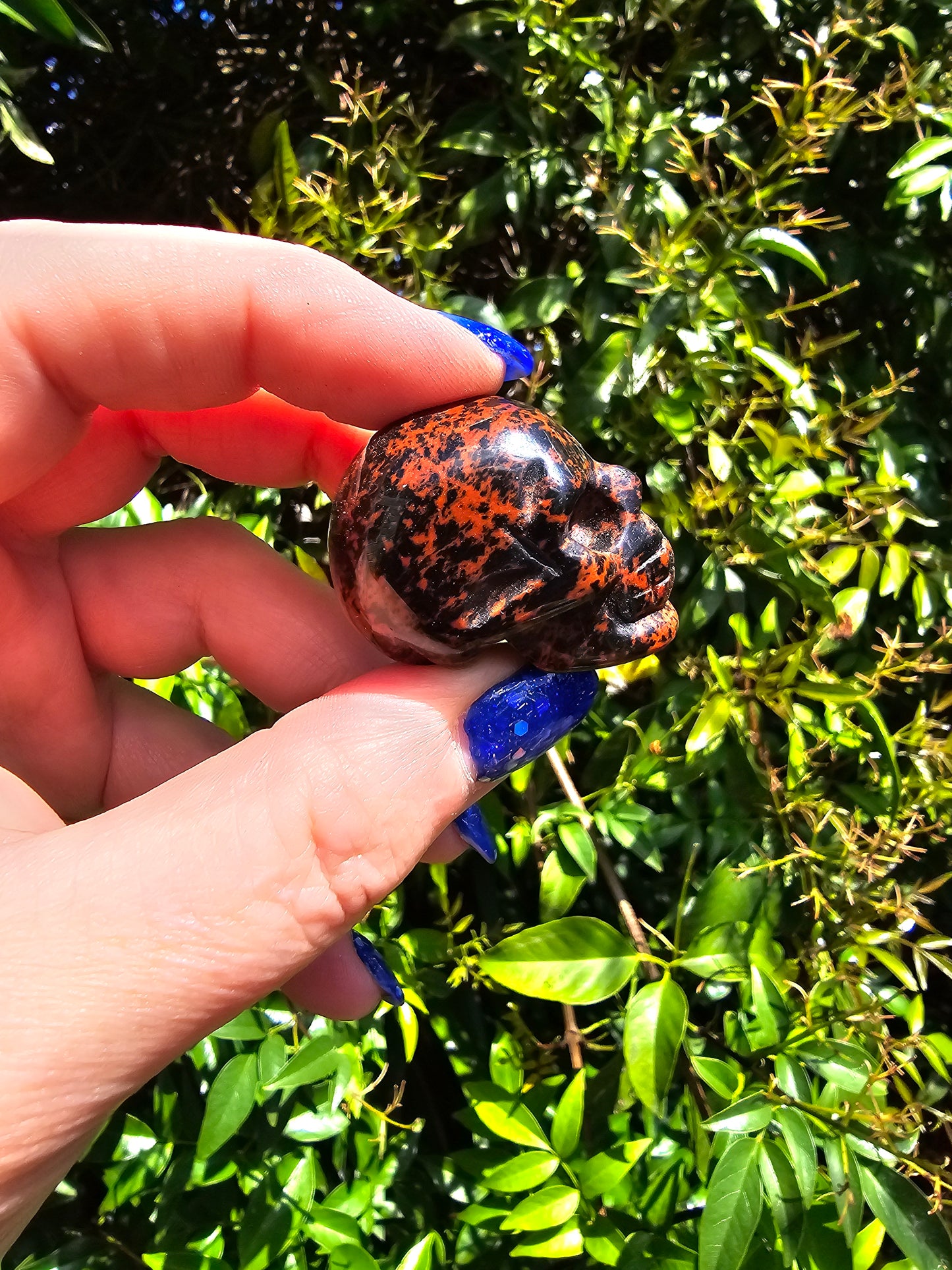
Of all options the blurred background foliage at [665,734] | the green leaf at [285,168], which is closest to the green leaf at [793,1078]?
the blurred background foliage at [665,734]

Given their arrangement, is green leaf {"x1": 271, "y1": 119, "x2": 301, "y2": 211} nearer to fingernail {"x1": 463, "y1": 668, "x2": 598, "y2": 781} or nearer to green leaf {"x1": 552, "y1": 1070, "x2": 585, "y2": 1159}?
fingernail {"x1": 463, "y1": 668, "x2": 598, "y2": 781}

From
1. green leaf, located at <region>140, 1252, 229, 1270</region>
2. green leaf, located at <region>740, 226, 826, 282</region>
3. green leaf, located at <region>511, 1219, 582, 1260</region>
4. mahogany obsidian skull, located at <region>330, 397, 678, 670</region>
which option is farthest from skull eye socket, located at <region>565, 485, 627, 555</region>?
green leaf, located at <region>140, 1252, 229, 1270</region>

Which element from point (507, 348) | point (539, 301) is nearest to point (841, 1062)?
point (507, 348)

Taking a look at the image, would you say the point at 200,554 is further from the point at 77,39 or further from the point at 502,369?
the point at 77,39

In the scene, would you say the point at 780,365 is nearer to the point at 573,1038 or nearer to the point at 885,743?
the point at 885,743

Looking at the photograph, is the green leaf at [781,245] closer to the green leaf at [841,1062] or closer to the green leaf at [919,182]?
the green leaf at [919,182]

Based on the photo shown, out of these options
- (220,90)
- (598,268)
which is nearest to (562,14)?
(598,268)
